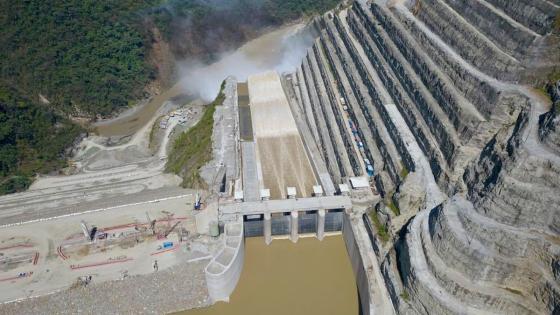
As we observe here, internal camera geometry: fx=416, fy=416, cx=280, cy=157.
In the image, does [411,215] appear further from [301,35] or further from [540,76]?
[301,35]

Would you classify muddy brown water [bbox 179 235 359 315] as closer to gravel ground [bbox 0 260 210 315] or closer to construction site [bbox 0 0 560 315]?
construction site [bbox 0 0 560 315]

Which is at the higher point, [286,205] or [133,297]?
[286,205]

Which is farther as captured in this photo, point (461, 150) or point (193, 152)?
point (193, 152)

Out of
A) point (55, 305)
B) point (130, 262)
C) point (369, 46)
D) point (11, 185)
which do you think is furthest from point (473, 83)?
point (11, 185)

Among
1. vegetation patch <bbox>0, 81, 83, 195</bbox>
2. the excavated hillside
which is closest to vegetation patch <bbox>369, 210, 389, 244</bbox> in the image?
the excavated hillside

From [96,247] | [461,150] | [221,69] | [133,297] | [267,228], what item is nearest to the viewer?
[461,150]

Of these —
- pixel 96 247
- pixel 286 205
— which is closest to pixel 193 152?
pixel 286 205

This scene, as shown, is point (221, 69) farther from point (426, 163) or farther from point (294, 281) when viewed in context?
point (426, 163)
